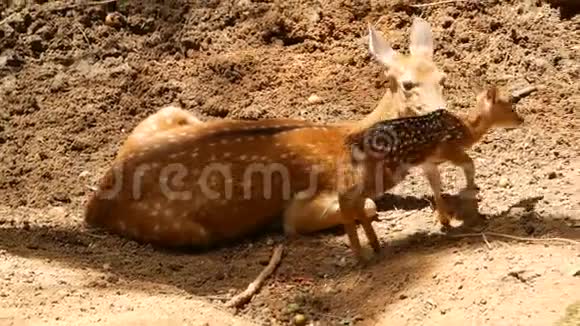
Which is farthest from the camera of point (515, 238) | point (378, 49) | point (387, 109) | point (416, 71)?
point (378, 49)

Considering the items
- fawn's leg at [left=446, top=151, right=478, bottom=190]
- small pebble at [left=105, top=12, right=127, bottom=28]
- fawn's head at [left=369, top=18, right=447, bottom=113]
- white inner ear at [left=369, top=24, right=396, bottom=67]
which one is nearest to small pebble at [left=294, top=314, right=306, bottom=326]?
fawn's leg at [left=446, top=151, right=478, bottom=190]

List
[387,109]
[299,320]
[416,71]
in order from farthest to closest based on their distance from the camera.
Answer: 1. [387,109]
2. [416,71]
3. [299,320]

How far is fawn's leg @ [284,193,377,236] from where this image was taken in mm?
7543

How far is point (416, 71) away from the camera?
8008mm

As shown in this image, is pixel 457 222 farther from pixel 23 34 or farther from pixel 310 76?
pixel 23 34

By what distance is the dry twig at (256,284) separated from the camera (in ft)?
22.0

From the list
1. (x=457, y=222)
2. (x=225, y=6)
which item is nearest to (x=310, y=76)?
(x=225, y=6)

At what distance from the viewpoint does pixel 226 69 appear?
30.9 feet

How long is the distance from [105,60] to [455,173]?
3181mm

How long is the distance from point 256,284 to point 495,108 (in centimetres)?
183

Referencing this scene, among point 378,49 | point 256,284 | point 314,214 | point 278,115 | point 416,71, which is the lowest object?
point 256,284

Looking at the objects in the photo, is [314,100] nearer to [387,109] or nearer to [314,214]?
[387,109]

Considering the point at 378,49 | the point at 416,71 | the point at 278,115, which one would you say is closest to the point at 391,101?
the point at 416,71

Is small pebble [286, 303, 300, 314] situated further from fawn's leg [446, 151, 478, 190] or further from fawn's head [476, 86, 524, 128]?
fawn's head [476, 86, 524, 128]
